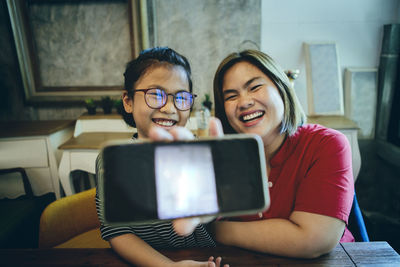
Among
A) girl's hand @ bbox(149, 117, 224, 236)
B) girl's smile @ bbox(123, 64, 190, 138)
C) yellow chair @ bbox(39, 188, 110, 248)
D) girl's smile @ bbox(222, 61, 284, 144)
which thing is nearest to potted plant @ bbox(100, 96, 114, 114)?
yellow chair @ bbox(39, 188, 110, 248)

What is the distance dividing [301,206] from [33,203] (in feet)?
6.43

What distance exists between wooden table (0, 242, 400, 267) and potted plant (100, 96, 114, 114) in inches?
68.6

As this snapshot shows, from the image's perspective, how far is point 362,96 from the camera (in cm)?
230

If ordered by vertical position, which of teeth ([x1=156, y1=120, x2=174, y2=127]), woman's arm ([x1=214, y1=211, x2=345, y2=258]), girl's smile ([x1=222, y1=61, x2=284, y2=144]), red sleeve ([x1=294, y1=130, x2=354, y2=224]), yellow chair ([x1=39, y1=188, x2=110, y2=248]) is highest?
girl's smile ([x1=222, y1=61, x2=284, y2=144])

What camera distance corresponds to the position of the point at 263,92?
88cm

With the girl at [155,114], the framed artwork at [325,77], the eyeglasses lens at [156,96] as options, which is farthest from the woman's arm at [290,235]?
the framed artwork at [325,77]

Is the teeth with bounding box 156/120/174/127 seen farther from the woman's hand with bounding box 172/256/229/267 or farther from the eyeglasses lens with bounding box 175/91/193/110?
the woman's hand with bounding box 172/256/229/267

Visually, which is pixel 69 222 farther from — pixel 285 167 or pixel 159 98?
pixel 285 167

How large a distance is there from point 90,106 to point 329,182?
86.5 inches

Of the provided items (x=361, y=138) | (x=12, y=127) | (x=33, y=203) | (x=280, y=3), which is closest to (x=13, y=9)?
(x=12, y=127)

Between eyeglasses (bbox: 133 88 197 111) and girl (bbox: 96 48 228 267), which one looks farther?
eyeglasses (bbox: 133 88 197 111)

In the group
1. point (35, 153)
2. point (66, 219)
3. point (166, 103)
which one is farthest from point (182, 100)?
point (35, 153)

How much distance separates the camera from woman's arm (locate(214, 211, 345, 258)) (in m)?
0.65

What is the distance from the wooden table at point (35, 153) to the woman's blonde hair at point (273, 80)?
1734 millimetres
